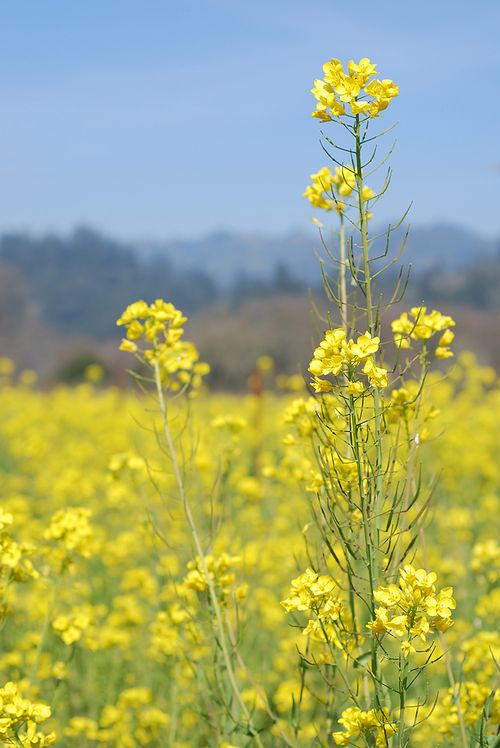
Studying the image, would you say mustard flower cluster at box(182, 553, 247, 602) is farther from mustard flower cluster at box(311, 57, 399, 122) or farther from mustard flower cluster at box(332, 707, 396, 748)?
mustard flower cluster at box(311, 57, 399, 122)

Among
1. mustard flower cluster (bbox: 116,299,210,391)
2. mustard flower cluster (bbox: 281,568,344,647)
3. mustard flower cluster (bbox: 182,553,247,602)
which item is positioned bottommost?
mustard flower cluster (bbox: 182,553,247,602)

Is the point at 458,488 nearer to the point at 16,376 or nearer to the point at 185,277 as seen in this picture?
the point at 16,376

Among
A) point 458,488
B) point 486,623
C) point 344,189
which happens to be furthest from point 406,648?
point 458,488

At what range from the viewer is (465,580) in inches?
197

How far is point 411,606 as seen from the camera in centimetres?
165

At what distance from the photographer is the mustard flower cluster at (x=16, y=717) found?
1865mm

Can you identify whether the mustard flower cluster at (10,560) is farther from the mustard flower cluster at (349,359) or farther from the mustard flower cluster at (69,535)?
the mustard flower cluster at (349,359)

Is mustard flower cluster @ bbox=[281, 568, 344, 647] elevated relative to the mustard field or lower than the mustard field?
elevated

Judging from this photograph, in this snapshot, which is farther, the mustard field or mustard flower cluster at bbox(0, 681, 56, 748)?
the mustard field

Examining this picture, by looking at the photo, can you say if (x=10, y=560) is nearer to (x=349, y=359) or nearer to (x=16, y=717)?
(x=16, y=717)

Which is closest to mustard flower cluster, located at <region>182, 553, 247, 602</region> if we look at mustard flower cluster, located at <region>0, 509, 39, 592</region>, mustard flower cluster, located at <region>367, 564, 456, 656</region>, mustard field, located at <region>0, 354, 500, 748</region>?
mustard field, located at <region>0, 354, 500, 748</region>

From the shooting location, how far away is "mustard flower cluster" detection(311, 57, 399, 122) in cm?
180

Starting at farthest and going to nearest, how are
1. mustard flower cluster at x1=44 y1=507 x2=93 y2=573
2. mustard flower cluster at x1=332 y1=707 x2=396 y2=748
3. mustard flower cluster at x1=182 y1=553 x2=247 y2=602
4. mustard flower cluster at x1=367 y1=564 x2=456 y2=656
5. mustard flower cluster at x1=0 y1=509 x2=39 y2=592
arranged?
mustard flower cluster at x1=44 y1=507 x2=93 y2=573
mustard flower cluster at x1=182 y1=553 x2=247 y2=602
mustard flower cluster at x1=0 y1=509 x2=39 y2=592
mustard flower cluster at x1=332 y1=707 x2=396 y2=748
mustard flower cluster at x1=367 y1=564 x2=456 y2=656

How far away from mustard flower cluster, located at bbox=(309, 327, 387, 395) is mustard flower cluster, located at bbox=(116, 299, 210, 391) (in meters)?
0.75
